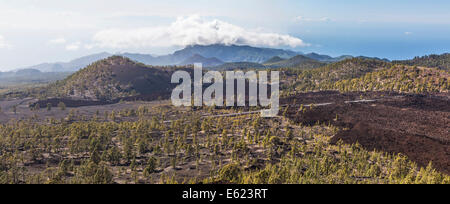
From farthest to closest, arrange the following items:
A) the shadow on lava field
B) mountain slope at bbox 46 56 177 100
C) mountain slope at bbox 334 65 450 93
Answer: mountain slope at bbox 46 56 177 100, mountain slope at bbox 334 65 450 93, the shadow on lava field

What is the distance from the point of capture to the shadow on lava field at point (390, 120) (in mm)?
57312

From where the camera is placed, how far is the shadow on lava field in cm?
5731

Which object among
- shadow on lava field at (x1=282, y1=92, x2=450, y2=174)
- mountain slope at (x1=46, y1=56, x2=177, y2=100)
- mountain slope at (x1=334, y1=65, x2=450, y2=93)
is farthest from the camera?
mountain slope at (x1=46, y1=56, x2=177, y2=100)

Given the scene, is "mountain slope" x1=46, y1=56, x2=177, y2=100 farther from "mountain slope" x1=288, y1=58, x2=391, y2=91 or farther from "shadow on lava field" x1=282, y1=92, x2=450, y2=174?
"shadow on lava field" x1=282, y1=92, x2=450, y2=174

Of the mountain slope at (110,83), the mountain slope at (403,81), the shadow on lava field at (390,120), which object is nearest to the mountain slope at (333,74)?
the mountain slope at (403,81)

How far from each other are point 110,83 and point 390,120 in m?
154

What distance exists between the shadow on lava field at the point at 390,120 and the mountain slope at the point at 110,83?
326ft

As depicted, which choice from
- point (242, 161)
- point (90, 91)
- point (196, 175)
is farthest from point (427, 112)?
point (90, 91)

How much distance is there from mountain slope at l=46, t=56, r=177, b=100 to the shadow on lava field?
326ft

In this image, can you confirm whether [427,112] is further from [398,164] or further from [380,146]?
[398,164]

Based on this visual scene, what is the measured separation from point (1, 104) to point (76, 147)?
3873 inches

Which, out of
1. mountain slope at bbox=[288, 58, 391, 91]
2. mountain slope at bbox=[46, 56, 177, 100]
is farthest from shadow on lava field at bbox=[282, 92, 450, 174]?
mountain slope at bbox=[46, 56, 177, 100]

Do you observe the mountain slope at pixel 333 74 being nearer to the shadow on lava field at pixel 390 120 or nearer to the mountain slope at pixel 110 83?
the shadow on lava field at pixel 390 120

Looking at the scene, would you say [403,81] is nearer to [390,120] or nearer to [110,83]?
[390,120]
